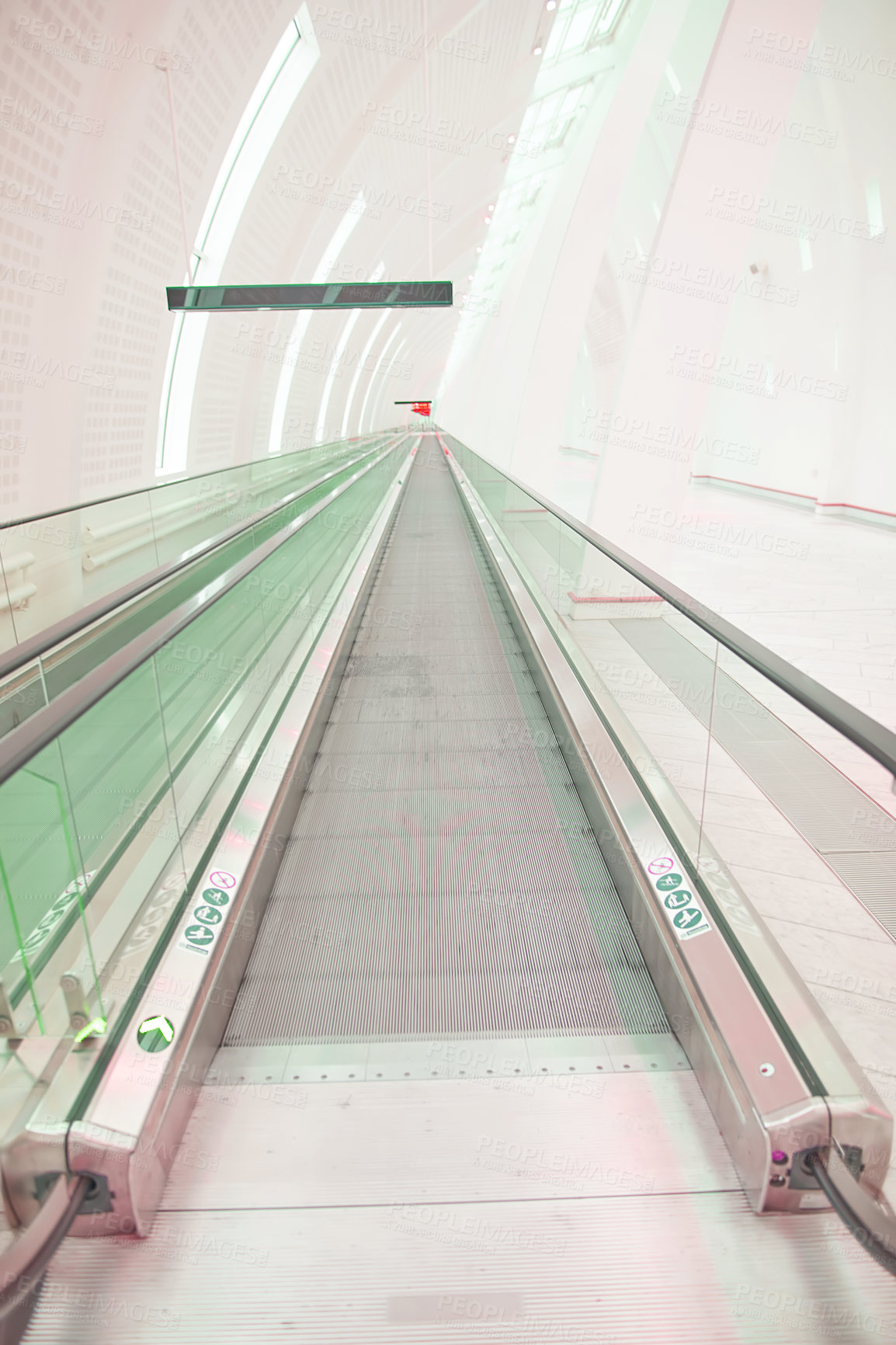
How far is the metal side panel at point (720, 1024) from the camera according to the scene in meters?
1.88

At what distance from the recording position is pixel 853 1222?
5.69ft

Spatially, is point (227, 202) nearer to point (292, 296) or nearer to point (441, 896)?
point (292, 296)

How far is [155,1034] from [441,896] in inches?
51.0

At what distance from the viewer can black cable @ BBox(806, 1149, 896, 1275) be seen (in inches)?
64.1

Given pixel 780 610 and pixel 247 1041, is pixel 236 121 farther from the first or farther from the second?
pixel 247 1041

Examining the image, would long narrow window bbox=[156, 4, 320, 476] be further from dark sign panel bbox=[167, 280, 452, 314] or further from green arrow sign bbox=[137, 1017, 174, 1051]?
green arrow sign bbox=[137, 1017, 174, 1051]

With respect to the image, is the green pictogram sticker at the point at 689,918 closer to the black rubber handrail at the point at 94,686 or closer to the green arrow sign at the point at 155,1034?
the green arrow sign at the point at 155,1034

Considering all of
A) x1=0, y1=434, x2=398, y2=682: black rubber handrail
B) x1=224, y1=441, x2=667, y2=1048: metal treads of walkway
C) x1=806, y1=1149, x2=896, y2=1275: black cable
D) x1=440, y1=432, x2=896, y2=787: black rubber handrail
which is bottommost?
x1=224, y1=441, x2=667, y2=1048: metal treads of walkway

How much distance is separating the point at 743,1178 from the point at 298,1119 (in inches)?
44.6

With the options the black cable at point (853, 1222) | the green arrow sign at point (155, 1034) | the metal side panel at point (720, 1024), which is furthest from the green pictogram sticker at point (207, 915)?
the black cable at point (853, 1222)

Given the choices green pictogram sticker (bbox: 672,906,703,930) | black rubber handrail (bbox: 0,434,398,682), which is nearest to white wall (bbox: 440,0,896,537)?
black rubber handrail (bbox: 0,434,398,682)

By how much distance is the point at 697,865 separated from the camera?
2785 mm

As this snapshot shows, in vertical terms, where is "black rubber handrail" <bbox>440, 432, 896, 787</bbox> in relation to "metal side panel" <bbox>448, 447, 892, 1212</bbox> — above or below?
above

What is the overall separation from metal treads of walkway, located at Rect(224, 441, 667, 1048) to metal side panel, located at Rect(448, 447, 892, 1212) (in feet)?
0.39
